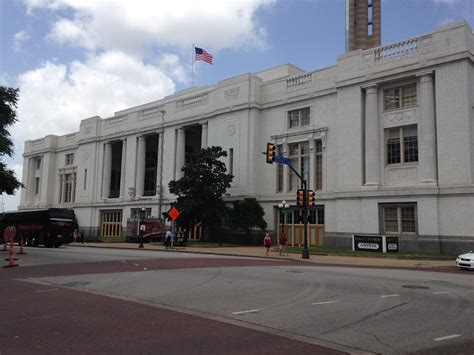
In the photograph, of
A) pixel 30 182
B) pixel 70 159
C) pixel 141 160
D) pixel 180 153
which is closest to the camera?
pixel 180 153

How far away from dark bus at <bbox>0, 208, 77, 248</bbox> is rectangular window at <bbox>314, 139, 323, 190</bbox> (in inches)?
860

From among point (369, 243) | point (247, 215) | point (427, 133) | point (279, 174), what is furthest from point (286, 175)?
point (427, 133)

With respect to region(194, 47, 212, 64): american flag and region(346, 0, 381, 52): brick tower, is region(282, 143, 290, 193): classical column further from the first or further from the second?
region(346, 0, 381, 52): brick tower

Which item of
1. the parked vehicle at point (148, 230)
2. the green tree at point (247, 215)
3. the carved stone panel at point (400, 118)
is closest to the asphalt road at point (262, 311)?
the carved stone panel at point (400, 118)

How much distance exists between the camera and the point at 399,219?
1380 inches

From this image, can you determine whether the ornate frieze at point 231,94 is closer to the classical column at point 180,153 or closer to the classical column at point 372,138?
the classical column at point 180,153

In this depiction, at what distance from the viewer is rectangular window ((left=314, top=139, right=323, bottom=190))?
4200 centimetres

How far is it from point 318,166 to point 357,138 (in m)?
5.48

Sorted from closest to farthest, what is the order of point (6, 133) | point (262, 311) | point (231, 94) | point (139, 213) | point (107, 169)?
point (262, 311) < point (6, 133) < point (231, 94) < point (139, 213) < point (107, 169)

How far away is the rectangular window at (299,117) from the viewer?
4376 cm

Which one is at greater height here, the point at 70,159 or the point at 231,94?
the point at 231,94

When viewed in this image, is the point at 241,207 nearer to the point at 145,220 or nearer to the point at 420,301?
the point at 145,220

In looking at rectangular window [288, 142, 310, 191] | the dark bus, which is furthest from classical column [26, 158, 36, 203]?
rectangular window [288, 142, 310, 191]

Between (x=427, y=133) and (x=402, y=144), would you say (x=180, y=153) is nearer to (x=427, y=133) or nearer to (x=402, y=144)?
(x=402, y=144)
